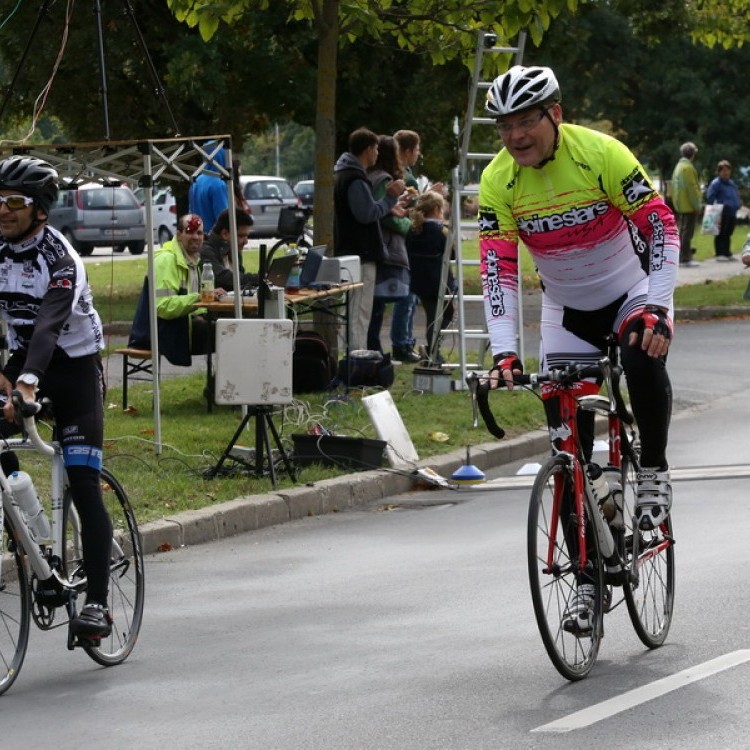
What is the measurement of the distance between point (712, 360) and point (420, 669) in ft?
40.6

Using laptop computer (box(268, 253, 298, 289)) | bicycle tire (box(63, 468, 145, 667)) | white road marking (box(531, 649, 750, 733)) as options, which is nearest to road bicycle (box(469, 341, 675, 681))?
white road marking (box(531, 649, 750, 733))

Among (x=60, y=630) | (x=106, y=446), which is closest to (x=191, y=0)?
(x=106, y=446)

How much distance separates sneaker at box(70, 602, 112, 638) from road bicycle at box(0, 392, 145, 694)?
0.11 feet

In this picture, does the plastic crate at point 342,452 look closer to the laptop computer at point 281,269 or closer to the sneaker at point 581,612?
the laptop computer at point 281,269

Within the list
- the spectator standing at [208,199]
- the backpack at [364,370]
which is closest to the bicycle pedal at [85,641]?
the backpack at [364,370]

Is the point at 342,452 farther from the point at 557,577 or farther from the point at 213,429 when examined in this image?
the point at 557,577

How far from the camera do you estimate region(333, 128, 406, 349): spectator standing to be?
15219mm

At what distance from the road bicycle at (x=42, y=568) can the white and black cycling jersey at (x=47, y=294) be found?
278 mm

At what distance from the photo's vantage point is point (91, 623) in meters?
6.57

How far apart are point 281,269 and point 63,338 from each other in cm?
756

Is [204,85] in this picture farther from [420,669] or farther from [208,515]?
[420,669]

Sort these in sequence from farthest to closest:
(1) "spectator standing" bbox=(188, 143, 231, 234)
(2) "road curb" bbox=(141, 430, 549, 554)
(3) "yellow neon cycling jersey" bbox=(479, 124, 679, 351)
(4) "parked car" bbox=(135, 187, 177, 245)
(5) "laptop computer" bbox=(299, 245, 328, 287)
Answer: (4) "parked car" bbox=(135, 187, 177, 245), (1) "spectator standing" bbox=(188, 143, 231, 234), (5) "laptop computer" bbox=(299, 245, 328, 287), (2) "road curb" bbox=(141, 430, 549, 554), (3) "yellow neon cycling jersey" bbox=(479, 124, 679, 351)

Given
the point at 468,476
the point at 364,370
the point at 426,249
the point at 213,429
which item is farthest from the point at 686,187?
the point at 468,476

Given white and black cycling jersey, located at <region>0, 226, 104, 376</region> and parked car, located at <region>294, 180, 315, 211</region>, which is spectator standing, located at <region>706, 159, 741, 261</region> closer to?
parked car, located at <region>294, 180, 315, 211</region>
